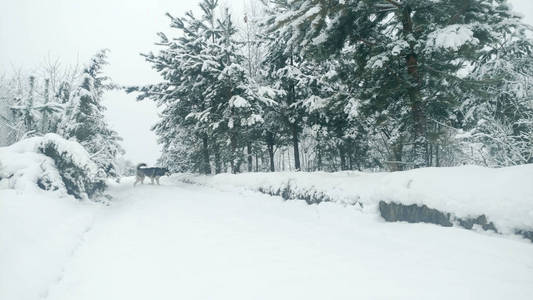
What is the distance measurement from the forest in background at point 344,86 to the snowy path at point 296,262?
385cm

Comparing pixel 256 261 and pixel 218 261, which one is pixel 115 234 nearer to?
pixel 218 261

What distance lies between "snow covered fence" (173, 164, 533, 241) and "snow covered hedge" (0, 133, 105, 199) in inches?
297

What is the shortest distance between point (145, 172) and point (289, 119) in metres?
10.4

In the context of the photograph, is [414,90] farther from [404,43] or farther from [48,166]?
[48,166]

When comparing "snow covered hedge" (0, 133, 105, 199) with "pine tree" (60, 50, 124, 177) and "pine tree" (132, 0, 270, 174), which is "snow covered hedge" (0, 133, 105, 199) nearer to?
"pine tree" (60, 50, 124, 177)

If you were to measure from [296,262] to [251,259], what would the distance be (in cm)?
67

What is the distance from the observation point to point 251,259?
13.9 feet

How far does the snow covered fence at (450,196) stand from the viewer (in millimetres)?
4297

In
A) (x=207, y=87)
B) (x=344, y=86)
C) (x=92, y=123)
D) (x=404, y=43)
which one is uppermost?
(x=207, y=87)

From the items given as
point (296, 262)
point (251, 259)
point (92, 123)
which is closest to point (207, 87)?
point (92, 123)

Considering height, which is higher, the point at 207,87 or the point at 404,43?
the point at 207,87

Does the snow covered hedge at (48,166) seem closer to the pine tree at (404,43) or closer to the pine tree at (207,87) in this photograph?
the pine tree at (404,43)

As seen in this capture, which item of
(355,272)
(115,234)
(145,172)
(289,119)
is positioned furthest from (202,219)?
(145,172)

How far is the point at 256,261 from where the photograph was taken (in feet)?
13.6
